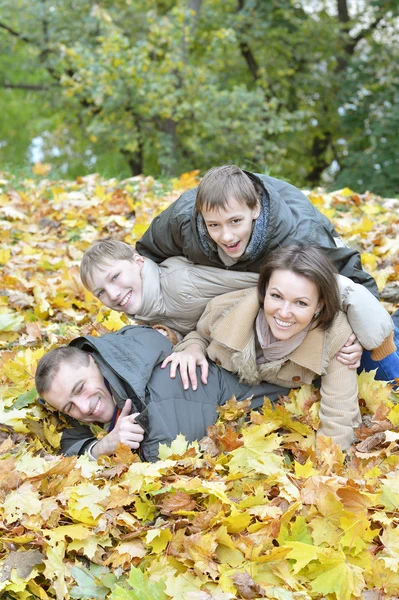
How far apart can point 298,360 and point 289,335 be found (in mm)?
163

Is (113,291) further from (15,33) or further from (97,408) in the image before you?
(15,33)

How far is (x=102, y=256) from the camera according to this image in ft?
11.3

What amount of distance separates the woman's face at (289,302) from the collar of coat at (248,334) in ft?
0.43

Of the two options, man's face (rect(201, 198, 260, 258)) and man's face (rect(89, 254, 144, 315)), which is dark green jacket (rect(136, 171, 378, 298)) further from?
man's face (rect(89, 254, 144, 315))

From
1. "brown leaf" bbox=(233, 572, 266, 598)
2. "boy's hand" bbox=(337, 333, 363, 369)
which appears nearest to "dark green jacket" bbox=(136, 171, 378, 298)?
"boy's hand" bbox=(337, 333, 363, 369)

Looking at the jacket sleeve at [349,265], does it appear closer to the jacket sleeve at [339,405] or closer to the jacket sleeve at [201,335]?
the jacket sleeve at [339,405]

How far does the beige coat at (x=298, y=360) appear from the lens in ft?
10.3

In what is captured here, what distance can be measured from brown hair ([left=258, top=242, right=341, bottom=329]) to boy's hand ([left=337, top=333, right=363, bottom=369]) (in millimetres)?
144

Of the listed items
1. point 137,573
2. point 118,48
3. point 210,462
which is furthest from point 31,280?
point 118,48

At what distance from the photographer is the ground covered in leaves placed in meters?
2.33

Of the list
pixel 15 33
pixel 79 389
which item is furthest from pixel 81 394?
pixel 15 33

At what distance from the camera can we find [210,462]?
2924mm

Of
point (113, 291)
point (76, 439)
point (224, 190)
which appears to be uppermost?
point (224, 190)

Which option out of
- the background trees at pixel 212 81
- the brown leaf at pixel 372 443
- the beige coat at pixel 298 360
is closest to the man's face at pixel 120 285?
the beige coat at pixel 298 360
